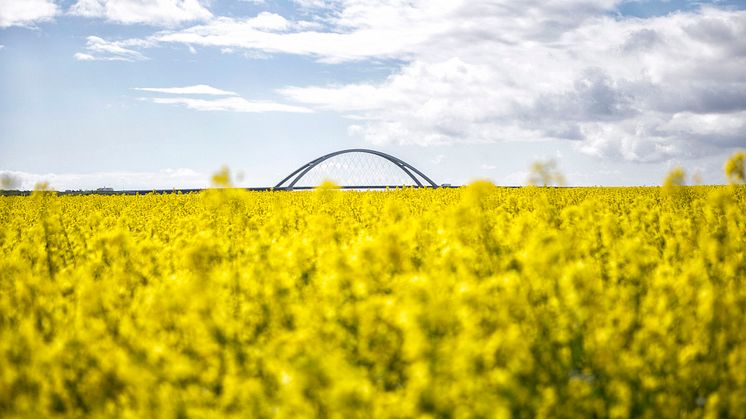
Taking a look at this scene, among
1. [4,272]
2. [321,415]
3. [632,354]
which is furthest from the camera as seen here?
[4,272]

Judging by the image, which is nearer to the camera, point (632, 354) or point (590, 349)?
point (632, 354)

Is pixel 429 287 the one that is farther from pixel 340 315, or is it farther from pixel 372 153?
pixel 372 153

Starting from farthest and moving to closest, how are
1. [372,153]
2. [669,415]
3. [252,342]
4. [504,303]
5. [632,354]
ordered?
[372,153] → [252,342] → [504,303] → [632,354] → [669,415]

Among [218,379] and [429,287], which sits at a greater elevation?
[429,287]

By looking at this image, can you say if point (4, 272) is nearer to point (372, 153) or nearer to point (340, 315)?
point (340, 315)

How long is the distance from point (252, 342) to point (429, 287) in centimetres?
201

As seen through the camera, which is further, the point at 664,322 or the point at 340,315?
the point at 340,315

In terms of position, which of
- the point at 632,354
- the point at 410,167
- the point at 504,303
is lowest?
the point at 632,354

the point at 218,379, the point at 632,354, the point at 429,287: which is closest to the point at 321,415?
the point at 429,287

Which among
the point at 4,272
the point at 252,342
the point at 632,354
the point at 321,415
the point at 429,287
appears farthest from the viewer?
the point at 4,272

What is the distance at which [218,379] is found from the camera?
4.58 m

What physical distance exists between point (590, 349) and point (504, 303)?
2.70 feet

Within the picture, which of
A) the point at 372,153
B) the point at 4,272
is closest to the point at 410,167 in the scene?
the point at 372,153

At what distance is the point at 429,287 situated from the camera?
4.15 meters
